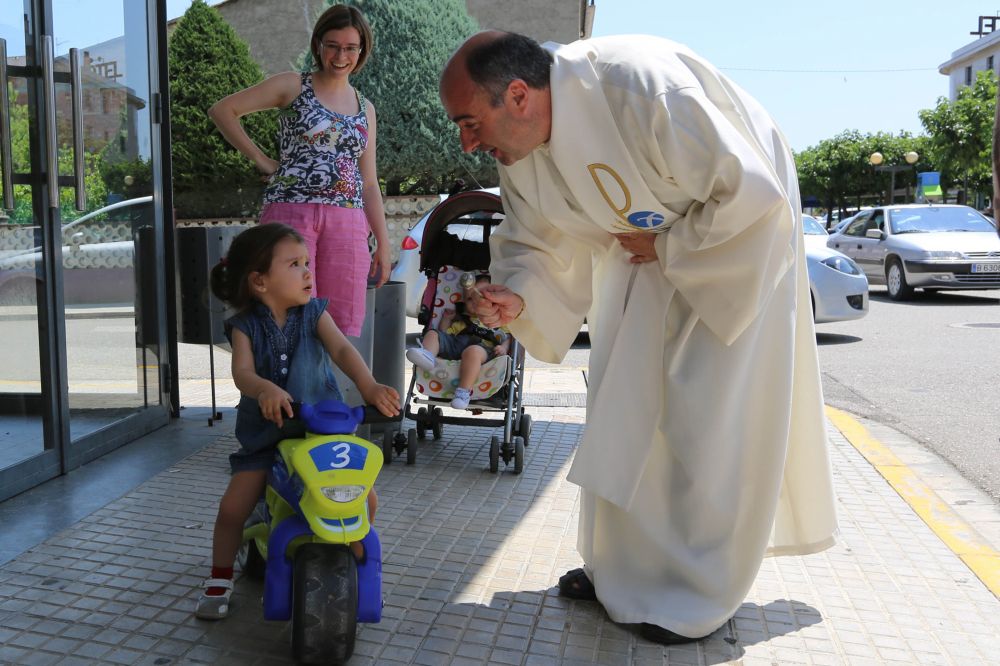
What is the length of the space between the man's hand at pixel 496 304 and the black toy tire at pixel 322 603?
956 millimetres

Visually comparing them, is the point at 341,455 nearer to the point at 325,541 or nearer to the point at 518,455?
the point at 325,541

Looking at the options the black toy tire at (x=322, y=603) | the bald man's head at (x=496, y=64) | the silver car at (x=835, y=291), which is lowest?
the black toy tire at (x=322, y=603)

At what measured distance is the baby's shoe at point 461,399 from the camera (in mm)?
5504

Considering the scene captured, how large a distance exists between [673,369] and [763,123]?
0.84 m

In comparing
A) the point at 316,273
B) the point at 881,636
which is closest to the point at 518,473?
the point at 316,273

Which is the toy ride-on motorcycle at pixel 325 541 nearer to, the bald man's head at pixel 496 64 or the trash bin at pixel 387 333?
the bald man's head at pixel 496 64

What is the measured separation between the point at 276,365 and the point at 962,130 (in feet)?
125

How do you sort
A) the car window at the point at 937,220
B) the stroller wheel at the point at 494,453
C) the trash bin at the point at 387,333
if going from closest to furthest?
1. the stroller wheel at the point at 494,453
2. the trash bin at the point at 387,333
3. the car window at the point at 937,220

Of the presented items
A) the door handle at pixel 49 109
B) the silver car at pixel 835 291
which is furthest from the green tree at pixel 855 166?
the door handle at pixel 49 109

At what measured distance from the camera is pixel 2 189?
4.34 meters

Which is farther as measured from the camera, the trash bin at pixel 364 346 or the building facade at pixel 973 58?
the building facade at pixel 973 58

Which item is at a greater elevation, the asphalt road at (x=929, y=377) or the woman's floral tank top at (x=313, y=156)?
the woman's floral tank top at (x=313, y=156)

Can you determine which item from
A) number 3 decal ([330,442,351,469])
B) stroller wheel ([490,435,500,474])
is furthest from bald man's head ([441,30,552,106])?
stroller wheel ([490,435,500,474])

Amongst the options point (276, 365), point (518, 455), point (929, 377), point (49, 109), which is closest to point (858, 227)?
point (929, 377)
